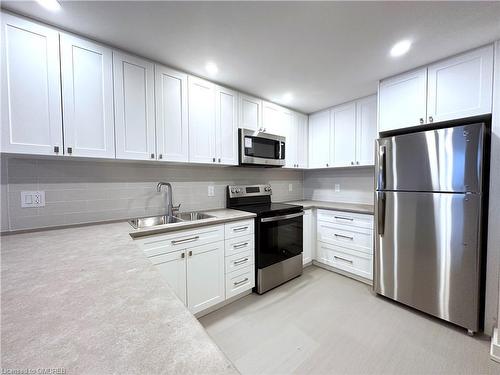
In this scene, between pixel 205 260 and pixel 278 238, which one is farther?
pixel 278 238

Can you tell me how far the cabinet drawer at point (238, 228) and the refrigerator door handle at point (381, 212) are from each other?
1.33 m

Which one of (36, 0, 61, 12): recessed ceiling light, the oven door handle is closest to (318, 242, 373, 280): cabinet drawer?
the oven door handle

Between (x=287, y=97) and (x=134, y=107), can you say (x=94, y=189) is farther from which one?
(x=287, y=97)

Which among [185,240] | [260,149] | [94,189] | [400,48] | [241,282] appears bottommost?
[241,282]

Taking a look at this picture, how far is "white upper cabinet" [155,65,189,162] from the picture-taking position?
189cm

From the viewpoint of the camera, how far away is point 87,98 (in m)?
1.55

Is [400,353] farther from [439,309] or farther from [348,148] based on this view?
[348,148]

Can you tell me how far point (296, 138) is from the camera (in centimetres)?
321

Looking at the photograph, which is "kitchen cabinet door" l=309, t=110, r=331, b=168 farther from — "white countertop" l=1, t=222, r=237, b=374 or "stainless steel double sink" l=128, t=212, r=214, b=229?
"white countertop" l=1, t=222, r=237, b=374

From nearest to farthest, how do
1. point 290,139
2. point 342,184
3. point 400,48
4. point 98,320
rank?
point 98,320
point 400,48
point 290,139
point 342,184

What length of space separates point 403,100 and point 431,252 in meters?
1.49

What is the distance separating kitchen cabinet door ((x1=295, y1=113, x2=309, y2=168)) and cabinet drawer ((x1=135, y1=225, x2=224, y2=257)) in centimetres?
185

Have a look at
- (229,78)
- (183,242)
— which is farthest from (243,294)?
(229,78)

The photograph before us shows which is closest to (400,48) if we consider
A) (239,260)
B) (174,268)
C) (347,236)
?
(347,236)
